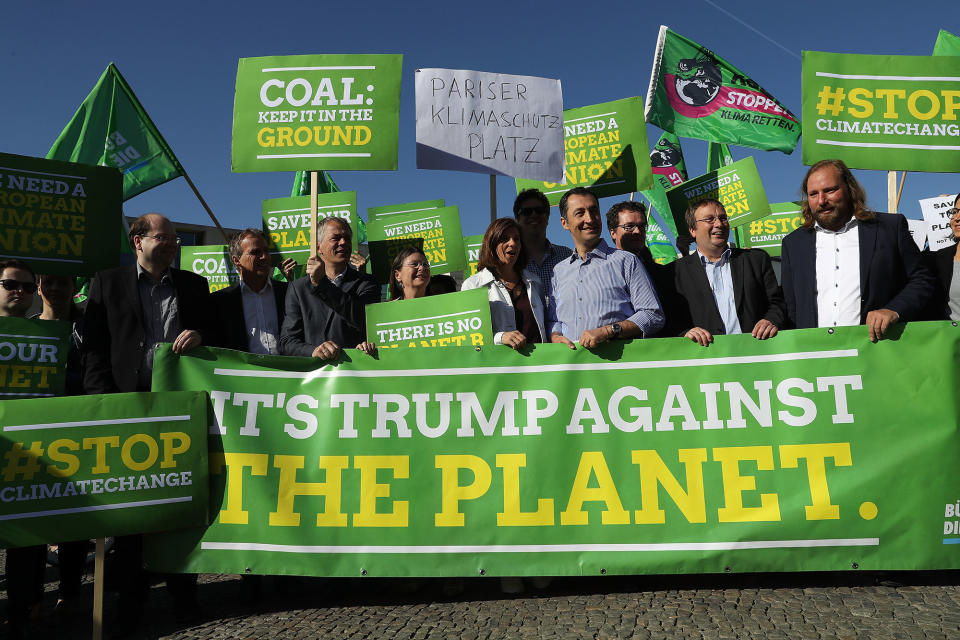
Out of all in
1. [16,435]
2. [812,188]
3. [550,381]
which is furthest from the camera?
[812,188]

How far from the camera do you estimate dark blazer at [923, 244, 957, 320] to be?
4207mm

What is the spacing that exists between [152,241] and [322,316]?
1.04 meters

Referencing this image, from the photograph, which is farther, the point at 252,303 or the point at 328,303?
the point at 252,303

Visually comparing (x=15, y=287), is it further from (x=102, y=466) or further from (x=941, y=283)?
(x=941, y=283)

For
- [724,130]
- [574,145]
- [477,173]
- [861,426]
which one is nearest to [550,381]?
[861,426]

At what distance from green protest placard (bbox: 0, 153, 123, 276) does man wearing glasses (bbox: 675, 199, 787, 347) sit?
359cm

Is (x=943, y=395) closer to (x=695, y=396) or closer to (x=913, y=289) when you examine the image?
(x=913, y=289)

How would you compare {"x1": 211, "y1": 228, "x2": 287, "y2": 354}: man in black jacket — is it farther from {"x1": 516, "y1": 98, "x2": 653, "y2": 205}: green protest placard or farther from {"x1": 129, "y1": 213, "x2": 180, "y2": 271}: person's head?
{"x1": 516, "y1": 98, "x2": 653, "y2": 205}: green protest placard

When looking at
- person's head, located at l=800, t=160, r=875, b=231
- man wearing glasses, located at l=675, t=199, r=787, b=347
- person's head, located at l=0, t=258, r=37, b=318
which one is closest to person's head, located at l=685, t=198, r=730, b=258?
man wearing glasses, located at l=675, t=199, r=787, b=347

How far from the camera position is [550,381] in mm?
3703

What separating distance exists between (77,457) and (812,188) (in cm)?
427

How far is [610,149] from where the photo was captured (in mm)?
6512

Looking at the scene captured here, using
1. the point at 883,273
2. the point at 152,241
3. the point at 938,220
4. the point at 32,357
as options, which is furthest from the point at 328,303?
the point at 938,220

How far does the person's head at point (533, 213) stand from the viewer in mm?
4672
